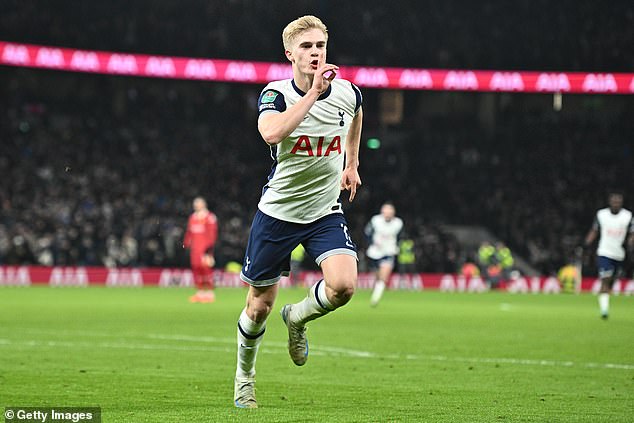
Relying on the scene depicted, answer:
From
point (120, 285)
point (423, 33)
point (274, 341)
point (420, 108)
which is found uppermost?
point (423, 33)

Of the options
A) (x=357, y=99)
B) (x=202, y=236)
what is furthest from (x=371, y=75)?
(x=357, y=99)

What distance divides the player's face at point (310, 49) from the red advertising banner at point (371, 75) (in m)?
29.5

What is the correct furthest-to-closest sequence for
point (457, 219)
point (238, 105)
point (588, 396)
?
point (238, 105) → point (457, 219) → point (588, 396)

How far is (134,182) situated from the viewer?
39500mm

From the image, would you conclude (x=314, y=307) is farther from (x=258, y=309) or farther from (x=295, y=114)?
(x=295, y=114)

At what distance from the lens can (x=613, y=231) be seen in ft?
65.0

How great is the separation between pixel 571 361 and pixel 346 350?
2.50 metres

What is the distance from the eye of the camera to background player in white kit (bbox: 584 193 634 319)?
64.3 ft

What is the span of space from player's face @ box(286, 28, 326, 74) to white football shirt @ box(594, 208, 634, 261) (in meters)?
13.6

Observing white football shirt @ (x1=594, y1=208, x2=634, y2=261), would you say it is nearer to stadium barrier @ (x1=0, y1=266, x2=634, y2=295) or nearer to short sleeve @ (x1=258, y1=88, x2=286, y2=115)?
short sleeve @ (x1=258, y1=88, x2=286, y2=115)

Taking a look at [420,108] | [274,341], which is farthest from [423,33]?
[274,341]

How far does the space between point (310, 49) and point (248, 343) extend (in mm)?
2023

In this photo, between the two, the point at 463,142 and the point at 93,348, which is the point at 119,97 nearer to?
the point at 463,142

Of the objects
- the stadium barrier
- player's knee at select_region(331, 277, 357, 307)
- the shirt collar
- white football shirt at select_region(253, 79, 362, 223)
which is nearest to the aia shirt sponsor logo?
white football shirt at select_region(253, 79, 362, 223)
